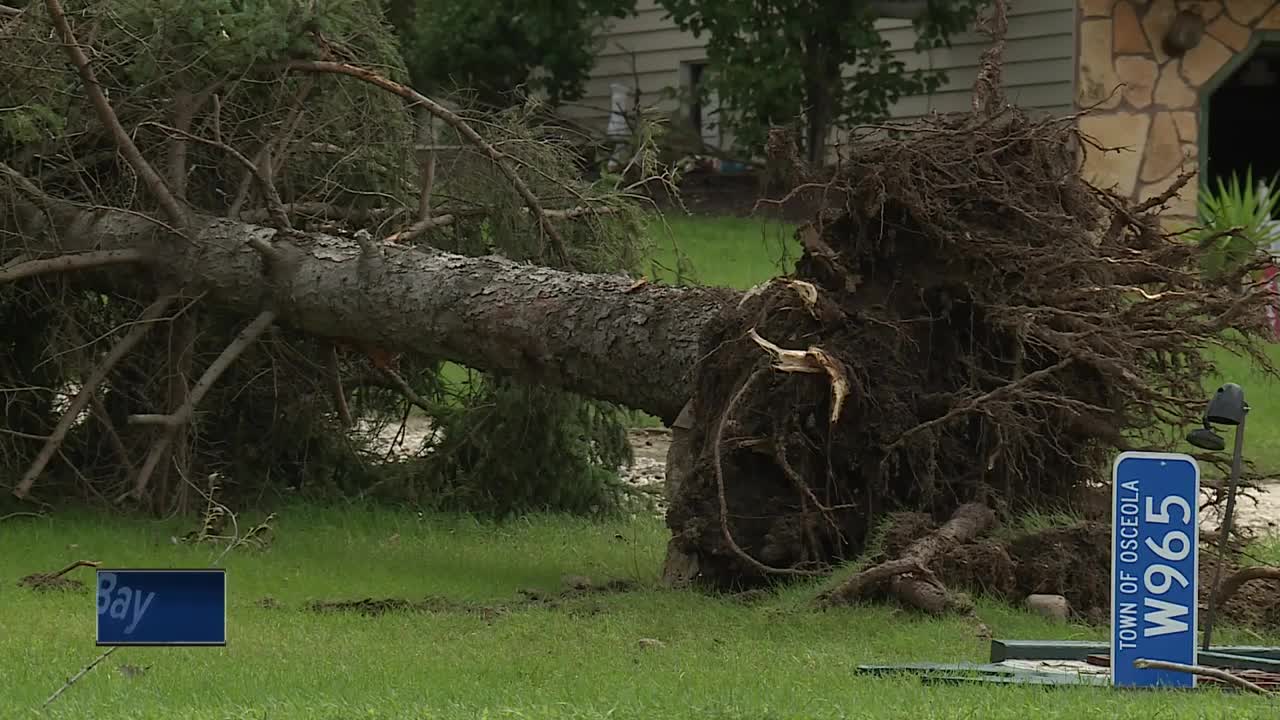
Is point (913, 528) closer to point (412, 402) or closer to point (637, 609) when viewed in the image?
point (637, 609)

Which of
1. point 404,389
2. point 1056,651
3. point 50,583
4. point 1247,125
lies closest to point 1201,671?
point 1056,651

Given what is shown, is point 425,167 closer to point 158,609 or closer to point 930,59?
point 158,609

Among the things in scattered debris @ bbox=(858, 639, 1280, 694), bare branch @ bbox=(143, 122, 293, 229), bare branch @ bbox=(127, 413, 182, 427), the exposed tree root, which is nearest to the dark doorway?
bare branch @ bbox=(143, 122, 293, 229)

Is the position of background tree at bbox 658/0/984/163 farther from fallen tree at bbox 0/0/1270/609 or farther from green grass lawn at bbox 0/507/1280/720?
fallen tree at bbox 0/0/1270/609

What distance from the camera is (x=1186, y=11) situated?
57.8 ft

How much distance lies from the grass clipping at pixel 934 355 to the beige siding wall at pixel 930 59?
10201 millimetres

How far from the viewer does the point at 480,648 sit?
632cm

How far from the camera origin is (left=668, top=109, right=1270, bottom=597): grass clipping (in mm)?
A: 7320

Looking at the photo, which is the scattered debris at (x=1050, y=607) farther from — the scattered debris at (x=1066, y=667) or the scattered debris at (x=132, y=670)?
the scattered debris at (x=132, y=670)

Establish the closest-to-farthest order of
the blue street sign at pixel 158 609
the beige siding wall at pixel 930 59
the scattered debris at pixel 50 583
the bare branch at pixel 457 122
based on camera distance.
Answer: the blue street sign at pixel 158 609 → the scattered debris at pixel 50 583 → the bare branch at pixel 457 122 → the beige siding wall at pixel 930 59

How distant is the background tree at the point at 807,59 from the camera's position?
18.7 meters

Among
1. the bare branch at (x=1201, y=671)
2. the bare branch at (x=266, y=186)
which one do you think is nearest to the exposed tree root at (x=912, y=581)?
the bare branch at (x=1201, y=671)

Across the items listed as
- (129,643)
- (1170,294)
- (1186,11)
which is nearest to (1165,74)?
(1186,11)

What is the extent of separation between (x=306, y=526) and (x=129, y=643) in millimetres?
4663
